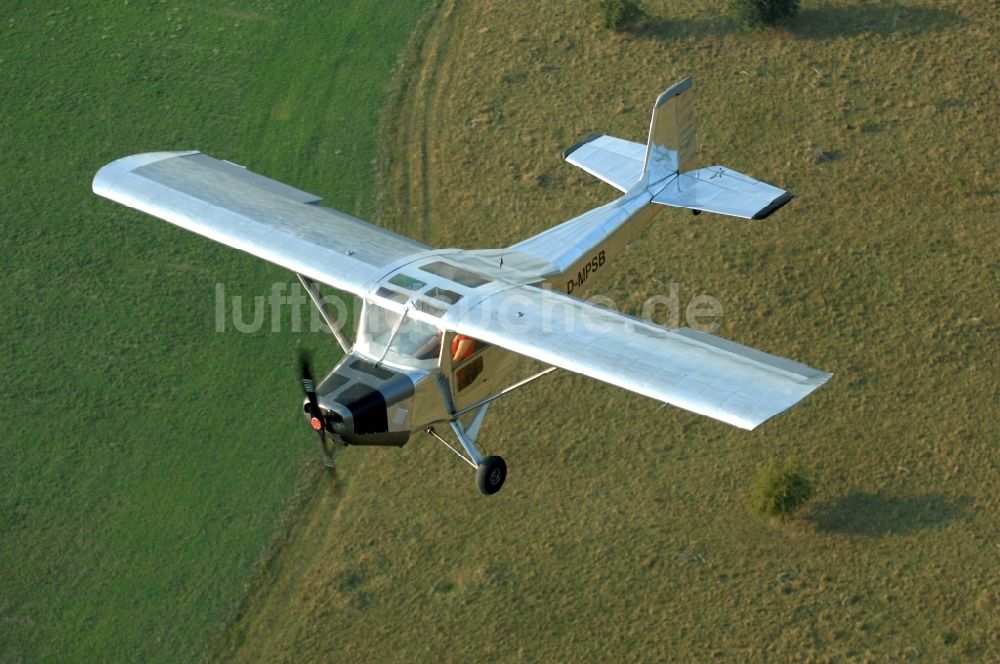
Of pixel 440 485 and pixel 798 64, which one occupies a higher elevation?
pixel 798 64

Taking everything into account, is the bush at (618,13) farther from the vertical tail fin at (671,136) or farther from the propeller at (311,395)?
the propeller at (311,395)

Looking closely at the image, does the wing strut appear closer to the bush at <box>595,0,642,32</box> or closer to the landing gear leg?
the landing gear leg

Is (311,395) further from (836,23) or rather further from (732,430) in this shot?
(836,23)

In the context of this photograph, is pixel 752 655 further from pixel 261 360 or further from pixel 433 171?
pixel 433 171

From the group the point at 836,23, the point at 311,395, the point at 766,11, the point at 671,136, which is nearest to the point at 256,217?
the point at 311,395

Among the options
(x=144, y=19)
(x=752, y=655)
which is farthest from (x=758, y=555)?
(x=144, y=19)

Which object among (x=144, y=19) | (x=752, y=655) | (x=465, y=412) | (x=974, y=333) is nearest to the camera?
(x=465, y=412)

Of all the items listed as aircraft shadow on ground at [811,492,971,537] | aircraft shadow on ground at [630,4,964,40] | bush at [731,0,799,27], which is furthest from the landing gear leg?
bush at [731,0,799,27]
